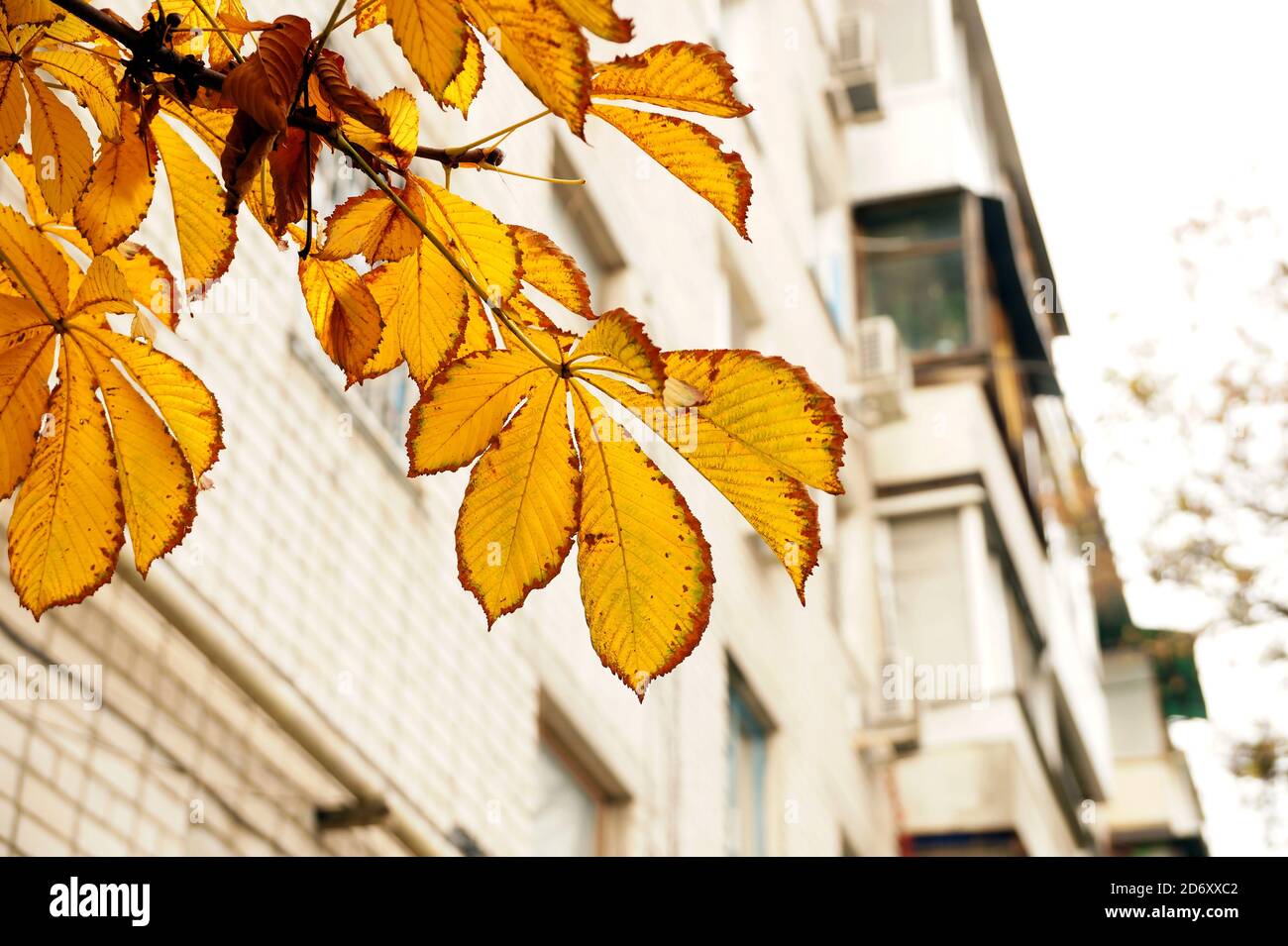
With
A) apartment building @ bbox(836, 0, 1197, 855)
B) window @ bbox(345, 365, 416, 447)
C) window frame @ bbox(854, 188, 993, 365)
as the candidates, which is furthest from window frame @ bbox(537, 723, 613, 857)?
window frame @ bbox(854, 188, 993, 365)

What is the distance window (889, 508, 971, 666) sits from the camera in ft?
45.1

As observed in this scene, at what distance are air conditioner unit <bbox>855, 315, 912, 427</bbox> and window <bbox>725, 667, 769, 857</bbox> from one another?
4464 millimetres

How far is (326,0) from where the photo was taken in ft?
20.7

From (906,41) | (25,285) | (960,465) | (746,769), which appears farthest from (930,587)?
(25,285)

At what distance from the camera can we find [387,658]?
5609 mm

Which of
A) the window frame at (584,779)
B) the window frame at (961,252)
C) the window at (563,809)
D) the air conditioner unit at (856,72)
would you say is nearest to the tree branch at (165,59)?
the window at (563,809)

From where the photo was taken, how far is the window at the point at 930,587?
13750 millimetres

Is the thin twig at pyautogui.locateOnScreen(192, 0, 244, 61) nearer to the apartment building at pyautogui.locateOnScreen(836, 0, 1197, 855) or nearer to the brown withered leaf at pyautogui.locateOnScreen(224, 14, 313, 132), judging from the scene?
the brown withered leaf at pyautogui.locateOnScreen(224, 14, 313, 132)

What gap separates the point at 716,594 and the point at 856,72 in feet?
25.6

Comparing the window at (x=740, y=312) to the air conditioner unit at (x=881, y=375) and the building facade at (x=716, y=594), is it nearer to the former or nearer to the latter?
the building facade at (x=716, y=594)

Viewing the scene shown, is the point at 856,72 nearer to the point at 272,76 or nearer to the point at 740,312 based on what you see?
the point at 740,312
